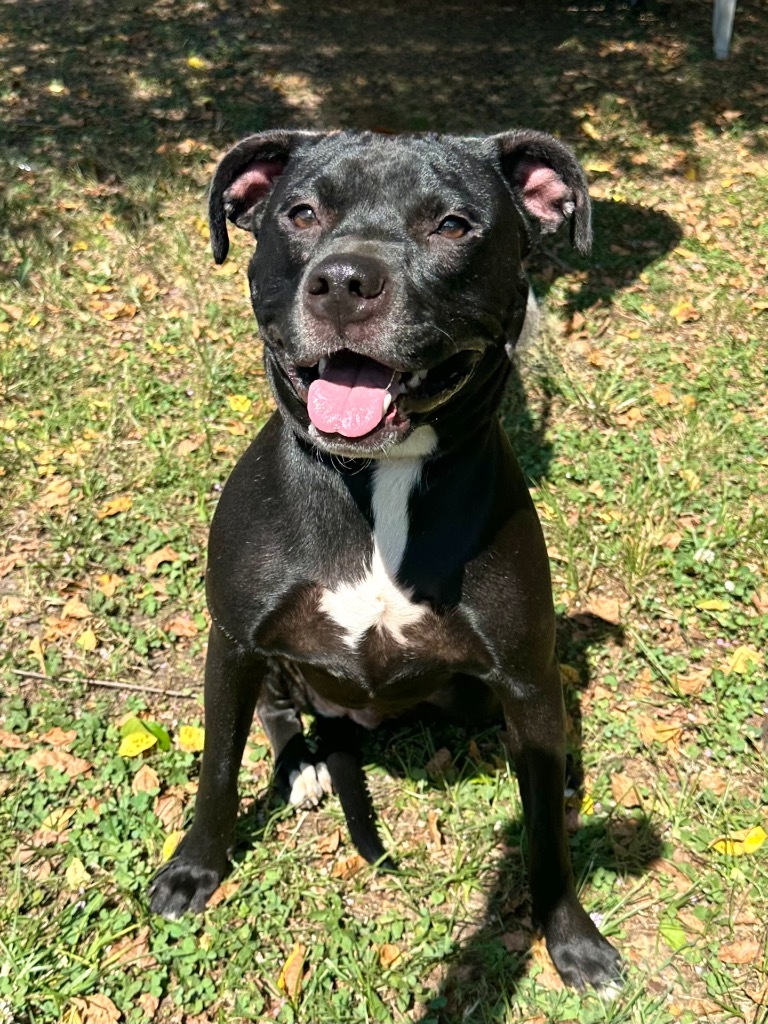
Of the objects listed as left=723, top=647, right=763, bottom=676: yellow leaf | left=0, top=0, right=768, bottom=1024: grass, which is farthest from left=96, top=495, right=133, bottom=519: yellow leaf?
left=723, top=647, right=763, bottom=676: yellow leaf

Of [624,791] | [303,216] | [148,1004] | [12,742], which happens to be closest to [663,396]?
[624,791]

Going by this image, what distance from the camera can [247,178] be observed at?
8.56 ft

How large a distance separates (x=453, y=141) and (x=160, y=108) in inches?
208

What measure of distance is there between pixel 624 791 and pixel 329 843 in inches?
39.3

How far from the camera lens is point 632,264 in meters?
5.68

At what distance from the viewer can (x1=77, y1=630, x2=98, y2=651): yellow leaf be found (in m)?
3.62

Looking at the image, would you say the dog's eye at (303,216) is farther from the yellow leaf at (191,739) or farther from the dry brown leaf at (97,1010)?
the dry brown leaf at (97,1010)

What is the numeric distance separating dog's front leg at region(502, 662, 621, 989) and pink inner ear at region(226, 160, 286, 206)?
1.51 metres

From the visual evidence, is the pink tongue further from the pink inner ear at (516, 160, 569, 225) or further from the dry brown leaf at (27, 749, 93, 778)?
the dry brown leaf at (27, 749, 93, 778)

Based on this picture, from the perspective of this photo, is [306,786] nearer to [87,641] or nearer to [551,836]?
[551,836]

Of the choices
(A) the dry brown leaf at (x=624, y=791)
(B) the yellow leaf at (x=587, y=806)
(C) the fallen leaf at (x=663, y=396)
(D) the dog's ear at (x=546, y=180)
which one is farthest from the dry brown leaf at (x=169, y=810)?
(C) the fallen leaf at (x=663, y=396)

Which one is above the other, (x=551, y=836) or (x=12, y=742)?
(x=551, y=836)

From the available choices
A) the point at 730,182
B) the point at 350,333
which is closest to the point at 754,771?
the point at 350,333

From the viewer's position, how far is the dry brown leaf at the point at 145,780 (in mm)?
3166
